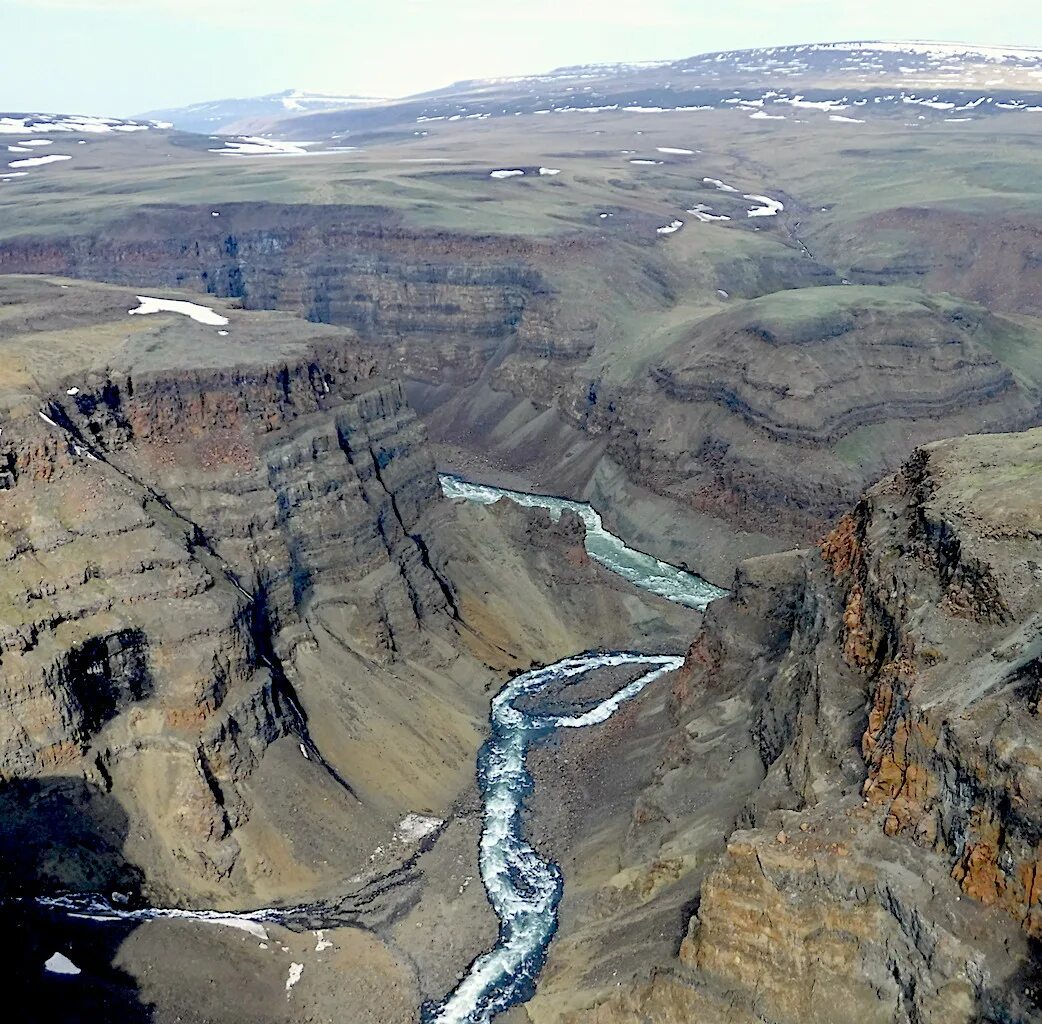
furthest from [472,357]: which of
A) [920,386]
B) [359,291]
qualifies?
[920,386]

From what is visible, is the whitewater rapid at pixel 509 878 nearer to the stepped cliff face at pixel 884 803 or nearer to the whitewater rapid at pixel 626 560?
the stepped cliff face at pixel 884 803

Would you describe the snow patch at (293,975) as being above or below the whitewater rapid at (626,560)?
above

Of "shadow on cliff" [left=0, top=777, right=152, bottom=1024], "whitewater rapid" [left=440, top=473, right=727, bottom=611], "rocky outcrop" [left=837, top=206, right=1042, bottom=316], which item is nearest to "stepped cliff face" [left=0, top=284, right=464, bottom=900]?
"shadow on cliff" [left=0, top=777, right=152, bottom=1024]

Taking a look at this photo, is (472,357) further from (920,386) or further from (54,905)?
(54,905)

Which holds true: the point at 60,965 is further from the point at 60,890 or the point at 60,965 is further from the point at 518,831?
the point at 518,831

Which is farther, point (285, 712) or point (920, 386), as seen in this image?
point (920, 386)

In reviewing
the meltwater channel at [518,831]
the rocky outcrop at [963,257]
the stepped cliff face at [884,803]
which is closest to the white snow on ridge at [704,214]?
the rocky outcrop at [963,257]
